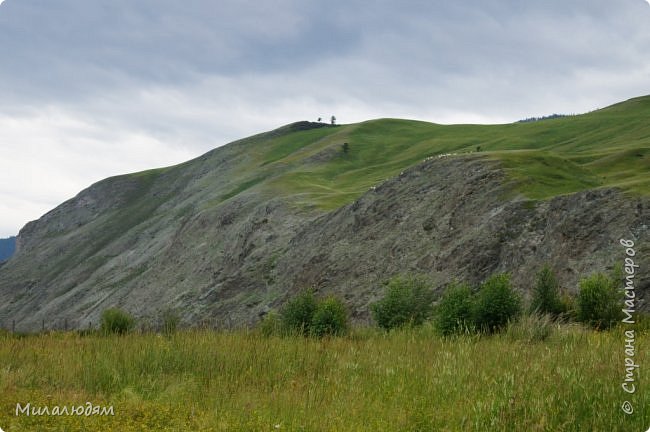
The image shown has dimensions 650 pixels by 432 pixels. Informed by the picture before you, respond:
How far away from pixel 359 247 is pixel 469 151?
3670 cm

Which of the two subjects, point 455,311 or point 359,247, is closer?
point 455,311

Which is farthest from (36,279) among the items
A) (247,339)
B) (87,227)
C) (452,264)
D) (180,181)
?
(247,339)

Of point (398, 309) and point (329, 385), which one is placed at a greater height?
point (329, 385)

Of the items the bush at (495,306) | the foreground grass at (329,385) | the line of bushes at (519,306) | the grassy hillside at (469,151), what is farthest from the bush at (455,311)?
the grassy hillside at (469,151)

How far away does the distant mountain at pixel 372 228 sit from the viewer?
28562mm

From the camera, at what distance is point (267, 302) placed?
139 feet

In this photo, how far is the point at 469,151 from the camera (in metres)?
72.1

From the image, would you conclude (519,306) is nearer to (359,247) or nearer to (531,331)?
(531,331)

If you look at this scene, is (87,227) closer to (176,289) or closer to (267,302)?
(176,289)

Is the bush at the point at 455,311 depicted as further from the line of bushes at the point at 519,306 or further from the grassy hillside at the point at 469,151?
the grassy hillside at the point at 469,151

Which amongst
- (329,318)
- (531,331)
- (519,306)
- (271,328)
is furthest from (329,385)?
(329,318)

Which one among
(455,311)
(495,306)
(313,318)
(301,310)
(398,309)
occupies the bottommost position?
(398,309)

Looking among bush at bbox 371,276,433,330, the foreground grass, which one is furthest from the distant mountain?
the foreground grass

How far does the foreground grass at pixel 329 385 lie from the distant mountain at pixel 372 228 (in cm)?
1536
